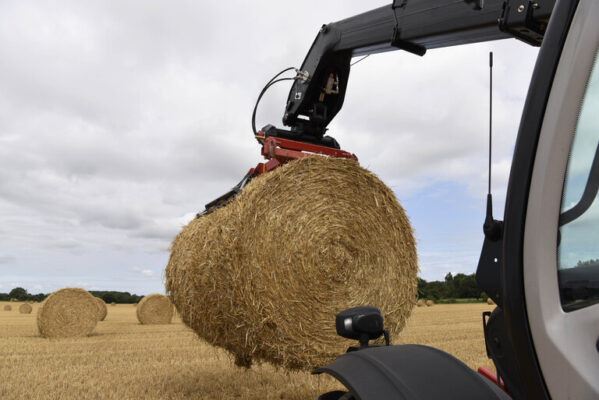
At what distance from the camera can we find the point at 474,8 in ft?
10.7

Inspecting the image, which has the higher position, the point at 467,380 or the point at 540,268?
the point at 540,268

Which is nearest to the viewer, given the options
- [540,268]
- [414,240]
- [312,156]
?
[540,268]

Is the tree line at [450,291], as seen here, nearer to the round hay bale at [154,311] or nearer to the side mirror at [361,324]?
the round hay bale at [154,311]

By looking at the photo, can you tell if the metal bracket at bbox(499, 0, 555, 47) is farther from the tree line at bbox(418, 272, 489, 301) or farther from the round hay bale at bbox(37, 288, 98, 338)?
the tree line at bbox(418, 272, 489, 301)

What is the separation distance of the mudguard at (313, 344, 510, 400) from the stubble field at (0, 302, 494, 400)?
10.5ft

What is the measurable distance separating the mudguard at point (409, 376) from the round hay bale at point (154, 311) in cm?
1267

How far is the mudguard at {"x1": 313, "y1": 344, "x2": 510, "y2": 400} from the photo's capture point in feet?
4.78

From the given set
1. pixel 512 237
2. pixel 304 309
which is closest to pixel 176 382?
pixel 304 309

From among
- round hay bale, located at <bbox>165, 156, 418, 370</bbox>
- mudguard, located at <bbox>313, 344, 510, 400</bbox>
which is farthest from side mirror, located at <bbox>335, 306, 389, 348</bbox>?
round hay bale, located at <bbox>165, 156, 418, 370</bbox>

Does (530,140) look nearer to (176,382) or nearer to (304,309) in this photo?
(304,309)

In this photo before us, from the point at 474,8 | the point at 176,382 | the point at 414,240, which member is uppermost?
the point at 474,8

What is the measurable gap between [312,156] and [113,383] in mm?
3049

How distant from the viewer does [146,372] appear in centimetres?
593

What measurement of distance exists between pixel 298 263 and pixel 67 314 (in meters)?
8.29
